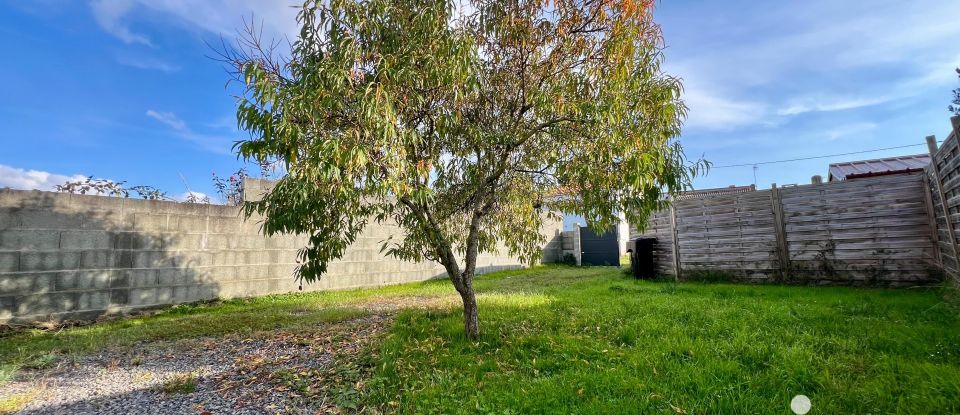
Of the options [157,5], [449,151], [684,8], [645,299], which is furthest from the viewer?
[645,299]

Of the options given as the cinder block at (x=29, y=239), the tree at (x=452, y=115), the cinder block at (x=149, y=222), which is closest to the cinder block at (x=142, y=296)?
the cinder block at (x=149, y=222)

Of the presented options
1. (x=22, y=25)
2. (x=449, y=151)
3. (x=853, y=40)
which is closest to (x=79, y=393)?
(x=449, y=151)

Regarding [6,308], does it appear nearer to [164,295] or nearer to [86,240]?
[86,240]

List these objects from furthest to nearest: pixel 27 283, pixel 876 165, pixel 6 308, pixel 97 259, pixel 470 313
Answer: pixel 876 165, pixel 97 259, pixel 27 283, pixel 6 308, pixel 470 313

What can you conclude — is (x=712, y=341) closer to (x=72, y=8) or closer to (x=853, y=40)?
(x=853, y=40)

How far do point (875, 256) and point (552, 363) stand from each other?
5.74 meters

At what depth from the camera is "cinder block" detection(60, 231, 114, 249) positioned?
5027mm

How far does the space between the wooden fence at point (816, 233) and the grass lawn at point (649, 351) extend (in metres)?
0.53

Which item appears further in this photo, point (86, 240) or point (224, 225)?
point (224, 225)

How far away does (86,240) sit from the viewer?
516 cm

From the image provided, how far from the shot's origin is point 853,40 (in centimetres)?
568

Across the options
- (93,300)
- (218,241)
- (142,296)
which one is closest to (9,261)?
(93,300)

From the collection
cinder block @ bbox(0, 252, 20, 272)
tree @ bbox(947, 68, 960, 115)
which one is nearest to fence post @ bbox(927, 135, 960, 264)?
tree @ bbox(947, 68, 960, 115)

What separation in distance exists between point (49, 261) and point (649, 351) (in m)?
6.79
